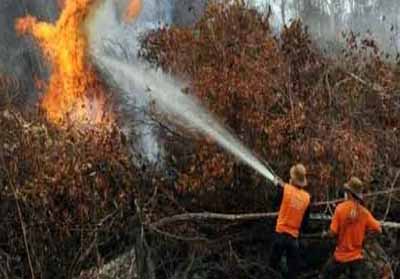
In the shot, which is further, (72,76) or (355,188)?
(72,76)

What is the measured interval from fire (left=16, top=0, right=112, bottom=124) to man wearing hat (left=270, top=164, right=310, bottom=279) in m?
3.97

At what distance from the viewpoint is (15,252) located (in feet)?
34.1

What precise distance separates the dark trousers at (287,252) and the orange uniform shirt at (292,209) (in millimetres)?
91

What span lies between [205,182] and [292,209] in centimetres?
185

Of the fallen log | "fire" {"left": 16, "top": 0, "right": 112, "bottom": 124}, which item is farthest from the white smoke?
the fallen log

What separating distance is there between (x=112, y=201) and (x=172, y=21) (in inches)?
558

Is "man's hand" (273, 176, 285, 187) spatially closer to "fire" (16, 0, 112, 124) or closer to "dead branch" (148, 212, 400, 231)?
"dead branch" (148, 212, 400, 231)

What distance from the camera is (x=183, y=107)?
12195 mm

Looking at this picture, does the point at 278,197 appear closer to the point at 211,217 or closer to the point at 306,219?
the point at 306,219


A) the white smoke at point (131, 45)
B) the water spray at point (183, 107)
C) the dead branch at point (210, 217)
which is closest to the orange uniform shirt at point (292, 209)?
the dead branch at point (210, 217)

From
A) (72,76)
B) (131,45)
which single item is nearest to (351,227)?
(72,76)

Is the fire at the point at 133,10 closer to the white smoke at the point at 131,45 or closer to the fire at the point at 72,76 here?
the white smoke at the point at 131,45

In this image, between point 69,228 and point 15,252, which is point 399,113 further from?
point 15,252

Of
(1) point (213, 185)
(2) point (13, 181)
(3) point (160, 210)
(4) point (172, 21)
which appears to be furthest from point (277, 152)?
(4) point (172, 21)
